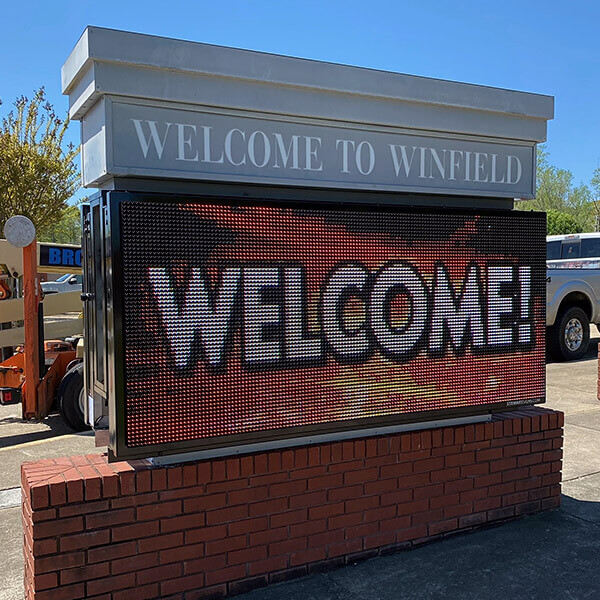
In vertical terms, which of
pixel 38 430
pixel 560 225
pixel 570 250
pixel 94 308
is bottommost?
pixel 38 430

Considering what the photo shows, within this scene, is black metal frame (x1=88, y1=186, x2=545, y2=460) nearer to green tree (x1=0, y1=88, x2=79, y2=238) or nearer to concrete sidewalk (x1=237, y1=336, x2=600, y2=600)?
concrete sidewalk (x1=237, y1=336, x2=600, y2=600)

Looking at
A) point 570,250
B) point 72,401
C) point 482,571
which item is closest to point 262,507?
point 482,571

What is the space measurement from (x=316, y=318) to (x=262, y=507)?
0.99 metres

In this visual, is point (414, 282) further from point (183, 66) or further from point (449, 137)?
point (183, 66)

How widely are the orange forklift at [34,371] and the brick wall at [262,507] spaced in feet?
13.5

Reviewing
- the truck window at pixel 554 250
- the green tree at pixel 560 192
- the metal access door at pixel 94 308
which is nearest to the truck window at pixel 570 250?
the truck window at pixel 554 250

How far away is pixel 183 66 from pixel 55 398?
223 inches

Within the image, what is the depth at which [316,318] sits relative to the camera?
3.37 meters

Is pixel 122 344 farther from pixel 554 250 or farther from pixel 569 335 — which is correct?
pixel 554 250

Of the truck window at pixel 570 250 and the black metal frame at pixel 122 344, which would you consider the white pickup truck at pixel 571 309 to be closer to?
the truck window at pixel 570 250

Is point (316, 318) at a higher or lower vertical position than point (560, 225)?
lower

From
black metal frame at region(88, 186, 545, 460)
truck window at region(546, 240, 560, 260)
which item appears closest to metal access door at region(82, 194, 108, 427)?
black metal frame at region(88, 186, 545, 460)

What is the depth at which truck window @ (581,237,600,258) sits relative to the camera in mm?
15703

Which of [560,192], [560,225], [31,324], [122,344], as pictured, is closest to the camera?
[122,344]
